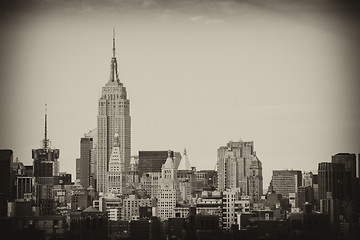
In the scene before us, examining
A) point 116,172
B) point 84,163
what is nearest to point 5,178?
point 84,163

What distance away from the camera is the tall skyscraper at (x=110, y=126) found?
1816cm

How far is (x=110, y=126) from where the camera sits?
2078cm

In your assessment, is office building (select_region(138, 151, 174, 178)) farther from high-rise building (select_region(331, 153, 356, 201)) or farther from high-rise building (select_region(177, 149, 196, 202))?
high-rise building (select_region(331, 153, 356, 201))

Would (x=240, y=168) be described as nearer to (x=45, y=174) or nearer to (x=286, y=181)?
(x=286, y=181)

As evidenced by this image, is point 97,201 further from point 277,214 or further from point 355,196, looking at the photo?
point 355,196

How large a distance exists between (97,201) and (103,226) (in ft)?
15.6

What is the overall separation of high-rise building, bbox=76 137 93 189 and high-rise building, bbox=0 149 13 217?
321cm

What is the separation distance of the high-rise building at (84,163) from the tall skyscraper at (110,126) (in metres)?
0.31

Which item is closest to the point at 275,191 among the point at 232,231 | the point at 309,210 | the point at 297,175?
the point at 297,175

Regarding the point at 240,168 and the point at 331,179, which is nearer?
the point at 331,179

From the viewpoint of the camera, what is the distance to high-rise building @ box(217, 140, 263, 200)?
1599cm

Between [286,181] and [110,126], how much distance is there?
5572mm

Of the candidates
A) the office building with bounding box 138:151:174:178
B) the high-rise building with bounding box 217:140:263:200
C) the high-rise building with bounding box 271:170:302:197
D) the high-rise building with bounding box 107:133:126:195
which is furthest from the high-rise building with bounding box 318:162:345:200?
the high-rise building with bounding box 107:133:126:195

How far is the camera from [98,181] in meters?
20.2
